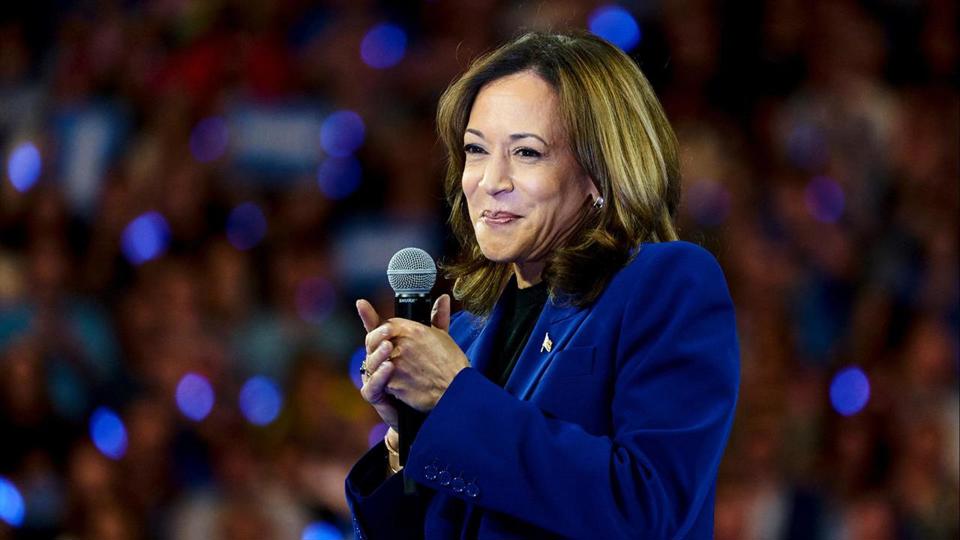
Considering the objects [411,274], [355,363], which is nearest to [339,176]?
[355,363]

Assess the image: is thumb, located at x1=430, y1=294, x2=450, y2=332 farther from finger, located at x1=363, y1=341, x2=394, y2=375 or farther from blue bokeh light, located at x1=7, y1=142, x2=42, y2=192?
blue bokeh light, located at x1=7, y1=142, x2=42, y2=192

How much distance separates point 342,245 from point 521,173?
2599mm

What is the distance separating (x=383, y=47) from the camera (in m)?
4.38

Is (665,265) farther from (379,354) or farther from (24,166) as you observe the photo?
(24,166)

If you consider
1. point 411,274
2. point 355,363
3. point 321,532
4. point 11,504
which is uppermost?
point 411,274

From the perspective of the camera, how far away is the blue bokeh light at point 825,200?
3.77 metres

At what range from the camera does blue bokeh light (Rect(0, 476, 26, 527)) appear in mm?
3953

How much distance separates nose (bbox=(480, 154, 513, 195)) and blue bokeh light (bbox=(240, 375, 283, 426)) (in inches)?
101

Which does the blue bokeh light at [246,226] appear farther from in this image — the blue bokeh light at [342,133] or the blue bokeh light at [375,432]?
the blue bokeh light at [375,432]

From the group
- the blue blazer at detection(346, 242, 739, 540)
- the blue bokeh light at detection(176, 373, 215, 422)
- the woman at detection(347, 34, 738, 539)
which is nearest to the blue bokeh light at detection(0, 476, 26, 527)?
the blue bokeh light at detection(176, 373, 215, 422)

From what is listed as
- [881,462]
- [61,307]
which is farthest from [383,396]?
[61,307]

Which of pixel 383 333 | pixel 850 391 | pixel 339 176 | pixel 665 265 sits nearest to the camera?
pixel 383 333

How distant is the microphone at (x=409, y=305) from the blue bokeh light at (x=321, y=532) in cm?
240

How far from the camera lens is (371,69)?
4.34 metres
